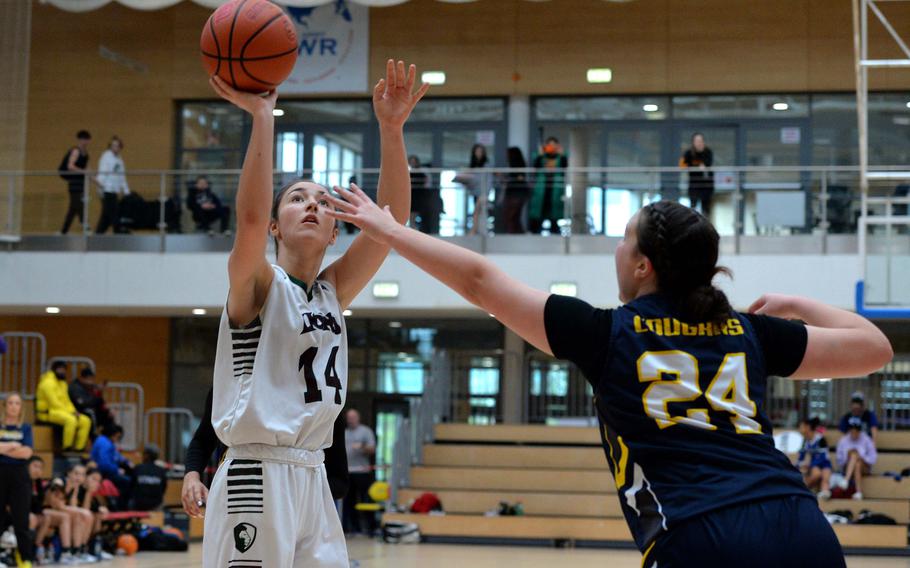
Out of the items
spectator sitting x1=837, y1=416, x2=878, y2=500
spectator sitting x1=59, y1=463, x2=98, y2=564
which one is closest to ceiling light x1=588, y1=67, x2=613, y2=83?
spectator sitting x1=837, y1=416, x2=878, y2=500

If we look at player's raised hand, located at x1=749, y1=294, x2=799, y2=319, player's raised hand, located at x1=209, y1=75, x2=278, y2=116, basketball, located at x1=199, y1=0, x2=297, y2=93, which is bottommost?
player's raised hand, located at x1=749, y1=294, x2=799, y2=319

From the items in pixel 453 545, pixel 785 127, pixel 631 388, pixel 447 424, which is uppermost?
pixel 785 127

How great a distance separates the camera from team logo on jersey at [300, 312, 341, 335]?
12.5 ft

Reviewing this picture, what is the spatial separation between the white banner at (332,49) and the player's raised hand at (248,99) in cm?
1922

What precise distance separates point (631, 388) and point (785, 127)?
20.2 meters

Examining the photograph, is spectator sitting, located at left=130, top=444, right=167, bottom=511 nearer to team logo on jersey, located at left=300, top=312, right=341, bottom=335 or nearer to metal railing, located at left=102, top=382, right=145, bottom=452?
metal railing, located at left=102, top=382, right=145, bottom=452

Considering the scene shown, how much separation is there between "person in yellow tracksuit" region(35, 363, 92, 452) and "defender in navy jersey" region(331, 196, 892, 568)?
14.8 m

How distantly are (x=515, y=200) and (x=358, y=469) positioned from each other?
184 inches

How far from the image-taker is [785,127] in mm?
21938

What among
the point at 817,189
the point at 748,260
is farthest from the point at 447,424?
the point at 817,189

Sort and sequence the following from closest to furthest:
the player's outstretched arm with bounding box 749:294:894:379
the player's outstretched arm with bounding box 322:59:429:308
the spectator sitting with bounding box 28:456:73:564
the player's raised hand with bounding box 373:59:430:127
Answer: the player's outstretched arm with bounding box 749:294:894:379 < the player's raised hand with bounding box 373:59:430:127 < the player's outstretched arm with bounding box 322:59:429:308 < the spectator sitting with bounding box 28:456:73:564

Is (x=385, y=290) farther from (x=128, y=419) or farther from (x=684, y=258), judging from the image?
(x=684, y=258)

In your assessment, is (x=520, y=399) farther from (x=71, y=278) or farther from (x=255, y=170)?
(x=255, y=170)

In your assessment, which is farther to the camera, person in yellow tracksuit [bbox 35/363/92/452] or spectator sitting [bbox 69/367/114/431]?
spectator sitting [bbox 69/367/114/431]
